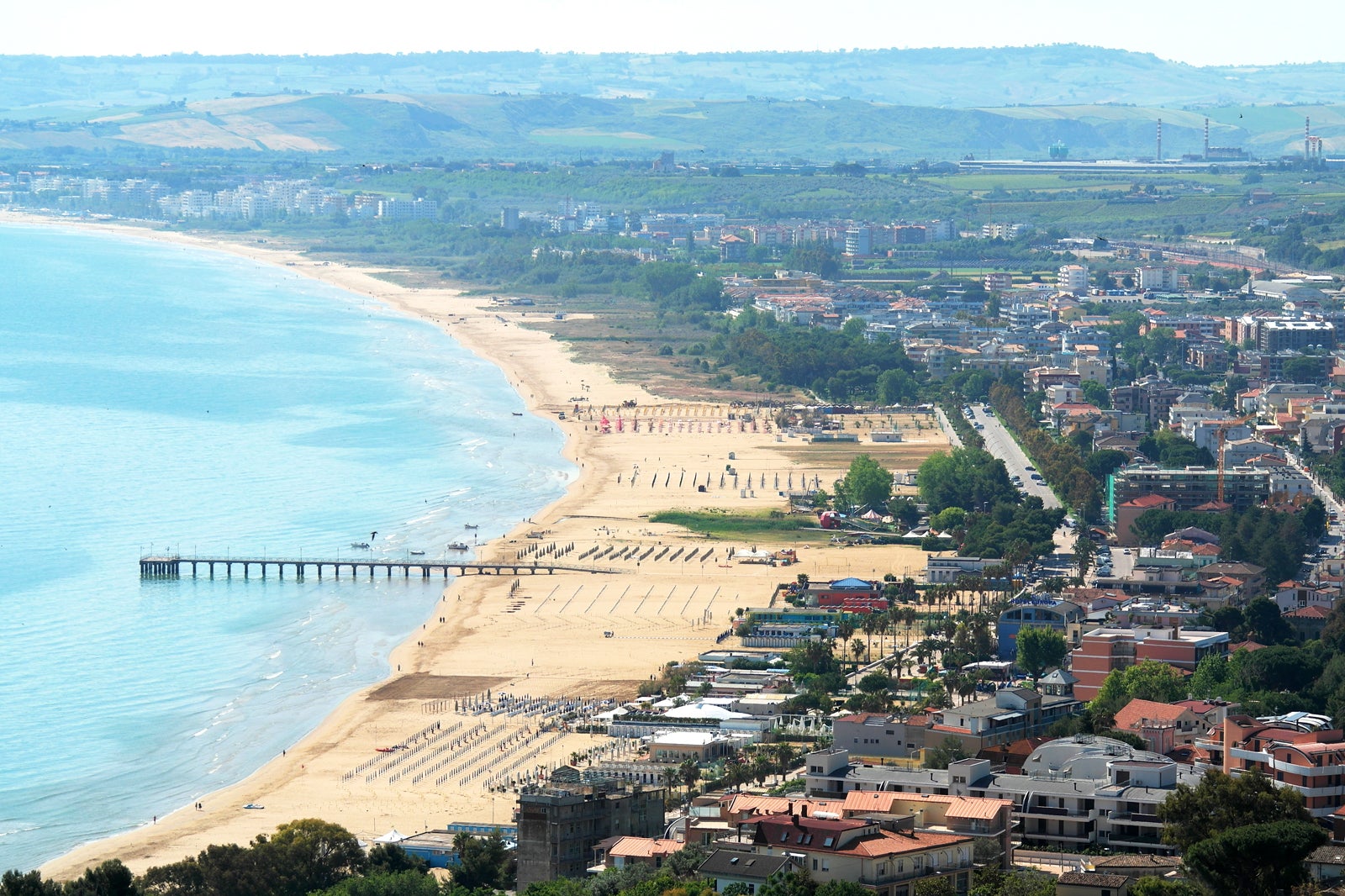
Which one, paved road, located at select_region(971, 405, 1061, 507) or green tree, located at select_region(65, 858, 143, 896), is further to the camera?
paved road, located at select_region(971, 405, 1061, 507)

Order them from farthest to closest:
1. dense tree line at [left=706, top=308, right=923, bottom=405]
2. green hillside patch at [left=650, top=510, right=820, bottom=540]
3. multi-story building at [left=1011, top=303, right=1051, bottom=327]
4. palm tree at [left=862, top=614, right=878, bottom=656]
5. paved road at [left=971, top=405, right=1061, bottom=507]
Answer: multi-story building at [left=1011, top=303, right=1051, bottom=327]
dense tree line at [left=706, top=308, right=923, bottom=405]
paved road at [left=971, top=405, right=1061, bottom=507]
green hillside patch at [left=650, top=510, right=820, bottom=540]
palm tree at [left=862, top=614, right=878, bottom=656]

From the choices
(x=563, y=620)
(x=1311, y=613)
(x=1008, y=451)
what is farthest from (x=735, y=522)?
(x=1311, y=613)

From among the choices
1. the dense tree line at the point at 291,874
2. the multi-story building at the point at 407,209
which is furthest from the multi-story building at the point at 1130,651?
the multi-story building at the point at 407,209

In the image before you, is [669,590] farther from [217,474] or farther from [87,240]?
[87,240]

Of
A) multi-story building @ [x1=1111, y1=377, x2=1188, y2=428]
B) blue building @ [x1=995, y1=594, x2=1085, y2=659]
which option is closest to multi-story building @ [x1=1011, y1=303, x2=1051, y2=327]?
multi-story building @ [x1=1111, y1=377, x2=1188, y2=428]

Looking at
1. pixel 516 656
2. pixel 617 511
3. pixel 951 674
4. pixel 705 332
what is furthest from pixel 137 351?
pixel 951 674

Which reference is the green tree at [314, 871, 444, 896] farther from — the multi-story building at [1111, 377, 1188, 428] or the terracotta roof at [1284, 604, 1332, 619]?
the multi-story building at [1111, 377, 1188, 428]
